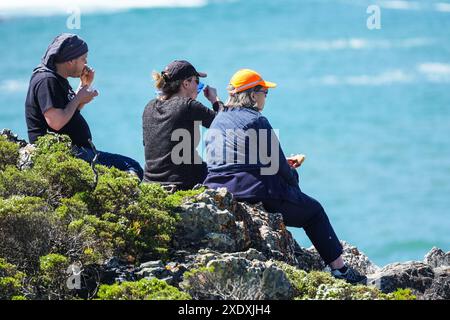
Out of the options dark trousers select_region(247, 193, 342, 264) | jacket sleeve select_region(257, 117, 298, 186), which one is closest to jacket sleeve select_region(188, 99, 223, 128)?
jacket sleeve select_region(257, 117, 298, 186)

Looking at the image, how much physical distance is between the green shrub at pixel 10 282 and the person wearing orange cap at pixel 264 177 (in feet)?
7.03

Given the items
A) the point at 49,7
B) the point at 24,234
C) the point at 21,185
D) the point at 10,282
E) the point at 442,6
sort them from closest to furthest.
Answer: the point at 10,282 → the point at 24,234 → the point at 21,185 → the point at 49,7 → the point at 442,6

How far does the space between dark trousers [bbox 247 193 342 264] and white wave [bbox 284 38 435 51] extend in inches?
1843

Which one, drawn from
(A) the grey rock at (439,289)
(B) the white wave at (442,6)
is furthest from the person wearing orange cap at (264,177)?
(B) the white wave at (442,6)

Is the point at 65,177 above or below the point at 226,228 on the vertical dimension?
above

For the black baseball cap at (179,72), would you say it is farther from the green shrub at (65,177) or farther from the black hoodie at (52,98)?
the green shrub at (65,177)

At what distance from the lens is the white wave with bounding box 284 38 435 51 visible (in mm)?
56500

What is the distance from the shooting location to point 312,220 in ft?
30.8

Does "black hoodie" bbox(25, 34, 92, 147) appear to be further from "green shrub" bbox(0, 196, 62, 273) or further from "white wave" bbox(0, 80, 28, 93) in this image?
"white wave" bbox(0, 80, 28, 93)

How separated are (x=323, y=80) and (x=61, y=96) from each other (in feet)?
141

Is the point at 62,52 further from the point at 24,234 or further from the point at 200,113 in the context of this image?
the point at 24,234

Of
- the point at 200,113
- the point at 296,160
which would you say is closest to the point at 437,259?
the point at 296,160

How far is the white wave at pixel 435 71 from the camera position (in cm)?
5225
